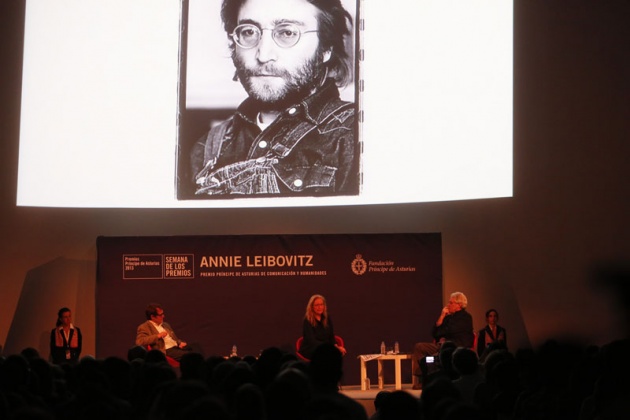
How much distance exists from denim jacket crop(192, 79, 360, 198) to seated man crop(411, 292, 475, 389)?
1503 mm

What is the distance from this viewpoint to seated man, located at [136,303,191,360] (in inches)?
360

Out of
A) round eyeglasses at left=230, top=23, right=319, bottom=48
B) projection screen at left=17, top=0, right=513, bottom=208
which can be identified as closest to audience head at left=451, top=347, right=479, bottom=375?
projection screen at left=17, top=0, right=513, bottom=208

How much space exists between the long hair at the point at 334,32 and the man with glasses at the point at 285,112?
10 mm

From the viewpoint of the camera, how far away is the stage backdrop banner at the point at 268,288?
9.78 metres

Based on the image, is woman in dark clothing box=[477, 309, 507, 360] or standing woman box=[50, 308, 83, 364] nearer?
standing woman box=[50, 308, 83, 364]

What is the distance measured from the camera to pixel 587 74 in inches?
384

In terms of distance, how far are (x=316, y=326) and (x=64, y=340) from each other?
255 cm

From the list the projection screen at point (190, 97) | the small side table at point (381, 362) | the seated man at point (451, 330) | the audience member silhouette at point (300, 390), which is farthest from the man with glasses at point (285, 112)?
the audience member silhouette at point (300, 390)

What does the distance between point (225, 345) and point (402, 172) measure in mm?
Result: 2591

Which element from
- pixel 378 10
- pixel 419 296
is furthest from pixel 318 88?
pixel 419 296

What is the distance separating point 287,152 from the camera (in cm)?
953

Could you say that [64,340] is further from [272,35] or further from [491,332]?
[491,332]

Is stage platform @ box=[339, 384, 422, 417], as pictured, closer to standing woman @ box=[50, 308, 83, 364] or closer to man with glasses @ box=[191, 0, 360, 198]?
man with glasses @ box=[191, 0, 360, 198]

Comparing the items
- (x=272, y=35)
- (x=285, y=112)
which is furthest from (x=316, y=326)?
(x=272, y=35)
